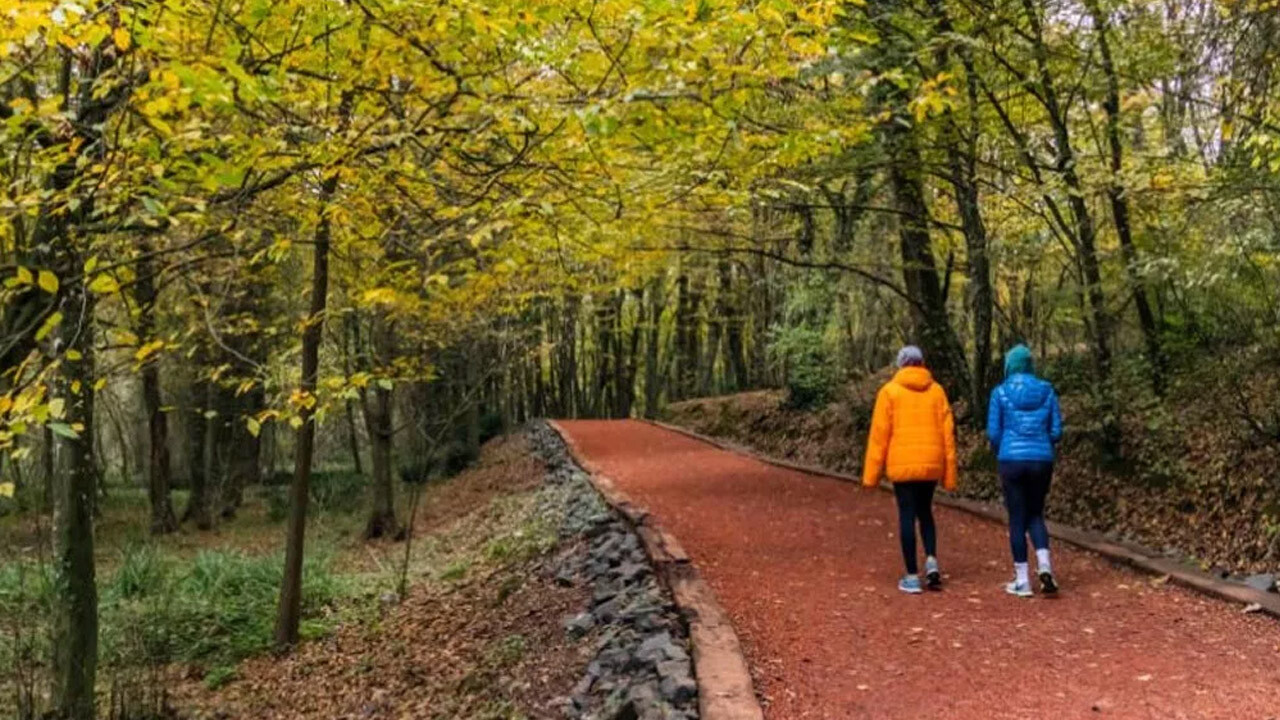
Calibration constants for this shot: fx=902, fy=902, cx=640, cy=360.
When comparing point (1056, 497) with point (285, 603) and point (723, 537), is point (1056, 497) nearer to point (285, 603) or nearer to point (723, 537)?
point (723, 537)

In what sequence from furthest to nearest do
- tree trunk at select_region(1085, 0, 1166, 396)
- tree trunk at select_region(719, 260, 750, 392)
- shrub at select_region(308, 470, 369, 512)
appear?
tree trunk at select_region(719, 260, 750, 392) < shrub at select_region(308, 470, 369, 512) < tree trunk at select_region(1085, 0, 1166, 396)

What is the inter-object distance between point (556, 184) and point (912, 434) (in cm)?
325

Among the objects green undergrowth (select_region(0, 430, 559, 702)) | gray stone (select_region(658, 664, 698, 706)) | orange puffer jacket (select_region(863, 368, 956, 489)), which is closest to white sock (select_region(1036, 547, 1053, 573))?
orange puffer jacket (select_region(863, 368, 956, 489))

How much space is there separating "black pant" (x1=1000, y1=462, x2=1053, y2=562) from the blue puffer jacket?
0.07 m

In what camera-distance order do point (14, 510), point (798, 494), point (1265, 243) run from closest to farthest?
1. point (1265, 243)
2. point (798, 494)
3. point (14, 510)

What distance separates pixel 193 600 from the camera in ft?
35.0

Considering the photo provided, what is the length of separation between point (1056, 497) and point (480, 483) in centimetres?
1500

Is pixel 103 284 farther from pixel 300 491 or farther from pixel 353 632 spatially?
pixel 353 632

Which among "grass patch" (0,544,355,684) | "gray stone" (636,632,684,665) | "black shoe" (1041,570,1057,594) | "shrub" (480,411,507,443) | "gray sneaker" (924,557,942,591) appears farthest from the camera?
"shrub" (480,411,507,443)

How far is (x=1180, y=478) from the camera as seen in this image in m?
8.43

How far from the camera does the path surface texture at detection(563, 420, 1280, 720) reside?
15.0ft

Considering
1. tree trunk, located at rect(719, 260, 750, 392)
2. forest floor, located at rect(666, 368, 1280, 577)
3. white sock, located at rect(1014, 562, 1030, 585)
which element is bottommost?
white sock, located at rect(1014, 562, 1030, 585)

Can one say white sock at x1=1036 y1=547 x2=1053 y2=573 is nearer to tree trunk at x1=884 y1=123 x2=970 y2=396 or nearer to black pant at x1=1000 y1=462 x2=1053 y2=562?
black pant at x1=1000 y1=462 x2=1053 y2=562

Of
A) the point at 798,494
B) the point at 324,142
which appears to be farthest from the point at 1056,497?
the point at 324,142
